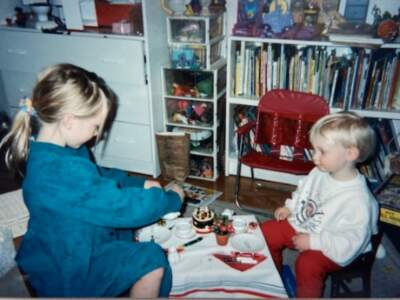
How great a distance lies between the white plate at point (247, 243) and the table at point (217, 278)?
28 millimetres

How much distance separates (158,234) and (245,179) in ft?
4.11

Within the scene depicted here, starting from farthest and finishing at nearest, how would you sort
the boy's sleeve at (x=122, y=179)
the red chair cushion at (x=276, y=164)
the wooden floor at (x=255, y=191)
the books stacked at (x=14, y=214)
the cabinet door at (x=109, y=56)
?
the wooden floor at (x=255, y=191)
the cabinet door at (x=109, y=56)
the red chair cushion at (x=276, y=164)
the books stacked at (x=14, y=214)
the boy's sleeve at (x=122, y=179)

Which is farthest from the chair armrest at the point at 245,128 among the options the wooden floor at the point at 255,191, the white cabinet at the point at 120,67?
the white cabinet at the point at 120,67

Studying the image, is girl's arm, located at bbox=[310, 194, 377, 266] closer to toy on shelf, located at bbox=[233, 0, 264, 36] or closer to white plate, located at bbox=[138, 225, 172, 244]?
white plate, located at bbox=[138, 225, 172, 244]

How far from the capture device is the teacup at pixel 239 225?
1328 mm

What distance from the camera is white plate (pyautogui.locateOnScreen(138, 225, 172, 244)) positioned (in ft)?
4.29

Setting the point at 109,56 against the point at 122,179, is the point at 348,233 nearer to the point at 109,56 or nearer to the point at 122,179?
the point at 122,179

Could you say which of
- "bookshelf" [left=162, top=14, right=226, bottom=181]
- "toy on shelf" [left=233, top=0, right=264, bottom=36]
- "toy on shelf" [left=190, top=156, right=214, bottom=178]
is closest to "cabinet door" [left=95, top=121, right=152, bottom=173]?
"bookshelf" [left=162, top=14, right=226, bottom=181]

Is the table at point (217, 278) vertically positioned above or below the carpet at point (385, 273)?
above

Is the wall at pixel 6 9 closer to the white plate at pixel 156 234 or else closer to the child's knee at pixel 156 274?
the white plate at pixel 156 234

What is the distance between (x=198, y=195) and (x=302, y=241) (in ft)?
3.42

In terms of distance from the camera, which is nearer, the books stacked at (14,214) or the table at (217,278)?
the table at (217,278)

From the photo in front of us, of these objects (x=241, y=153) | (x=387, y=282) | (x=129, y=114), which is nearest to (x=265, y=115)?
(x=241, y=153)

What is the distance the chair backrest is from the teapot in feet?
2.43
